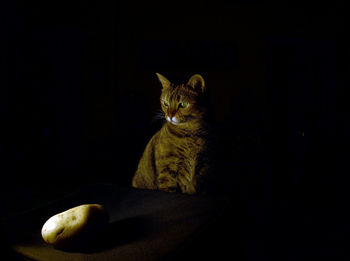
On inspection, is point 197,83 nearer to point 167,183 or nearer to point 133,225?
point 167,183

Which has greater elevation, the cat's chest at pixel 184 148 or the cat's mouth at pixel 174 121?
the cat's mouth at pixel 174 121

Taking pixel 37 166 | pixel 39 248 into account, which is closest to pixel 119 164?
pixel 37 166

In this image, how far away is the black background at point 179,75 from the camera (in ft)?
4.56

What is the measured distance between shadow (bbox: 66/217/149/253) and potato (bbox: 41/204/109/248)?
2 centimetres

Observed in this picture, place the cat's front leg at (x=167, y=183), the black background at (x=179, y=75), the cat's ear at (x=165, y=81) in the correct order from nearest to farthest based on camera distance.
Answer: the cat's front leg at (x=167, y=183), the cat's ear at (x=165, y=81), the black background at (x=179, y=75)

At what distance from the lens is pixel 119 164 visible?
1.34 m

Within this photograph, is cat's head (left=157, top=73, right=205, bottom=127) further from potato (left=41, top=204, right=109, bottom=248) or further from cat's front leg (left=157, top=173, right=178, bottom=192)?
potato (left=41, top=204, right=109, bottom=248)

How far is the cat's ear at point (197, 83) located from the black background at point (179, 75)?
0.70ft

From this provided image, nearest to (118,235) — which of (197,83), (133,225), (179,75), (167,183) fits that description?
(133,225)

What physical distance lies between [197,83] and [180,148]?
0.29 meters

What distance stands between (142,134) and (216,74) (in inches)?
20.4

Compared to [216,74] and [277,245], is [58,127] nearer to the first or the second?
[216,74]

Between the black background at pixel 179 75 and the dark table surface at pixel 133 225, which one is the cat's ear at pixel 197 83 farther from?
the dark table surface at pixel 133 225

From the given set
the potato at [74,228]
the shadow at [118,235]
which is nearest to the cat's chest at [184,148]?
the shadow at [118,235]
